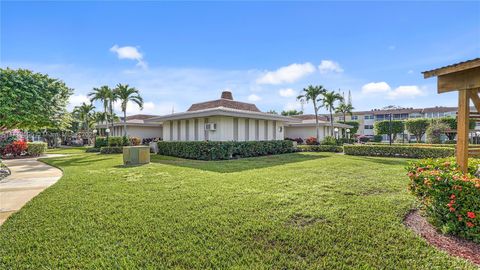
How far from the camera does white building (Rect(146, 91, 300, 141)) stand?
15.1 meters

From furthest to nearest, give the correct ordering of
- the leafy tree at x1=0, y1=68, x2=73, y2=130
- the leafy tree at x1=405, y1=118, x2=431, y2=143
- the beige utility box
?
the leafy tree at x1=405, y1=118, x2=431, y2=143
the beige utility box
the leafy tree at x1=0, y1=68, x2=73, y2=130

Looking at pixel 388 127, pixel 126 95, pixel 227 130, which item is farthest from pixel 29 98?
pixel 388 127

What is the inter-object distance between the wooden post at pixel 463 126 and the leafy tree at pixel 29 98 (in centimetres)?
1312

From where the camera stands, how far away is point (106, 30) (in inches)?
466

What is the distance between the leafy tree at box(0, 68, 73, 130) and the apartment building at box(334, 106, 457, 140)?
52.8 metres

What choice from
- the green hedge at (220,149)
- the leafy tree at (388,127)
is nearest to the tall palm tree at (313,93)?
the green hedge at (220,149)

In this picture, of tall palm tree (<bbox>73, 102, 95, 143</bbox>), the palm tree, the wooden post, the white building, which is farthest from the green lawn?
tall palm tree (<bbox>73, 102, 95, 143</bbox>)

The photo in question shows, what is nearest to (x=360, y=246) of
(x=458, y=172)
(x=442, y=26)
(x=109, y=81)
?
(x=458, y=172)

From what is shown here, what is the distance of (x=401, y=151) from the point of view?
1631 centimetres

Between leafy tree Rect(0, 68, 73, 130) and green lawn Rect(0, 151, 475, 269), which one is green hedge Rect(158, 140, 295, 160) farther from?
green lawn Rect(0, 151, 475, 269)

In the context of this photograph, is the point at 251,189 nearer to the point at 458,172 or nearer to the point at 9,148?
the point at 458,172

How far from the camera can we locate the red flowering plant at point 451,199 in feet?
10.8

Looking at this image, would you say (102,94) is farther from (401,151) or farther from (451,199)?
(451,199)

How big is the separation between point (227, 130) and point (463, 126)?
12.2m
